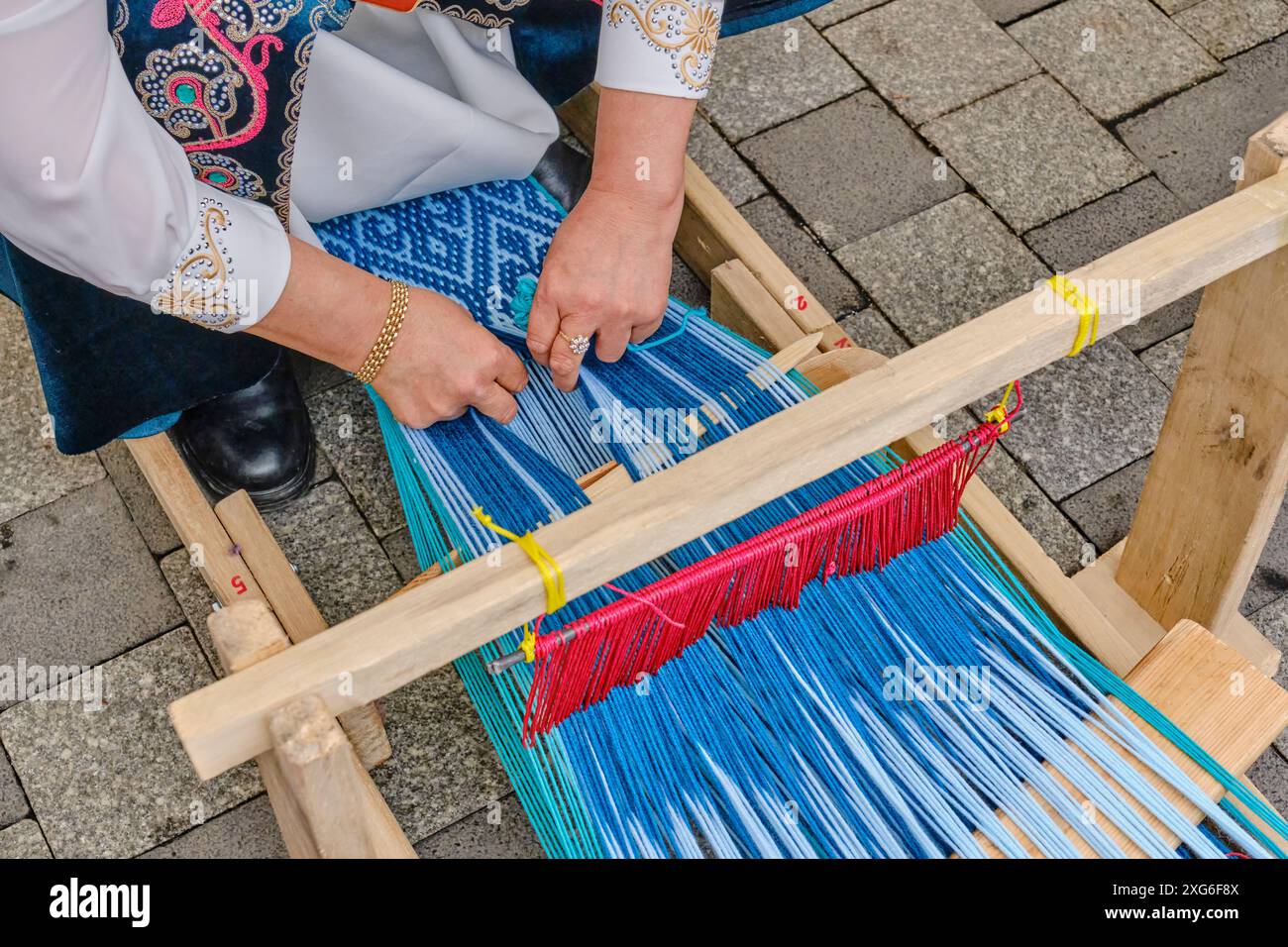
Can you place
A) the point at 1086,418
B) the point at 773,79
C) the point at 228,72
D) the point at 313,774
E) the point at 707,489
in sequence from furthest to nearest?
the point at 773,79 → the point at 1086,418 → the point at 228,72 → the point at 707,489 → the point at 313,774

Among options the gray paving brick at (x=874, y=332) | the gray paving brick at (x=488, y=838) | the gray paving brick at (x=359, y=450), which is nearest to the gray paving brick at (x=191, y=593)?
the gray paving brick at (x=359, y=450)

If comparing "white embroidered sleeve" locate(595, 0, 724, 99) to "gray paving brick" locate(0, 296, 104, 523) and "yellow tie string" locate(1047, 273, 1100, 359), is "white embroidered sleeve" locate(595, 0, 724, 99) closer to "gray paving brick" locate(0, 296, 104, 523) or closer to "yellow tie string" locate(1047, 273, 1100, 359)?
"yellow tie string" locate(1047, 273, 1100, 359)

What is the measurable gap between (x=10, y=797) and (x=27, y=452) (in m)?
0.53

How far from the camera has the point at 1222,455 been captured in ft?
4.69

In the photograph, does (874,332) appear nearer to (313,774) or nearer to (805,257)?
(805,257)

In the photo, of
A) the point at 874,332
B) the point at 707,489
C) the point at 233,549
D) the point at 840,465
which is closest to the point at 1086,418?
the point at 874,332

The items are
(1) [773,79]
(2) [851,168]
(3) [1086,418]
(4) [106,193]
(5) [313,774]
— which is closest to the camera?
(5) [313,774]

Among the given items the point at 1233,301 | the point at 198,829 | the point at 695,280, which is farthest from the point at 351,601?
the point at 1233,301

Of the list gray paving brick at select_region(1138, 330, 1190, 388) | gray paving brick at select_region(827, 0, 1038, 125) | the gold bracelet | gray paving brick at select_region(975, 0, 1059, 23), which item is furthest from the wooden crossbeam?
gray paving brick at select_region(975, 0, 1059, 23)

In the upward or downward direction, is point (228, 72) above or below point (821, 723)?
above

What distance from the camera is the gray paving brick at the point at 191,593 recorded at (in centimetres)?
181

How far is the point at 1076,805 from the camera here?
3.89 ft

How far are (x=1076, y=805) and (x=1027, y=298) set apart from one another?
17.2 inches

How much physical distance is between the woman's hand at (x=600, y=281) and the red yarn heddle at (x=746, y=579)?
35cm
